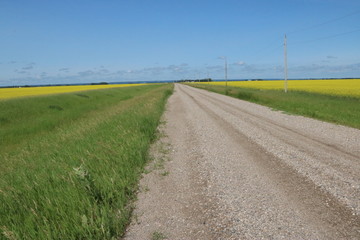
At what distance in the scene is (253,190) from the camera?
4750mm

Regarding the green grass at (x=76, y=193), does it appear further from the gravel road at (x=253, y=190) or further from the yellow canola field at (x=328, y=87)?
the yellow canola field at (x=328, y=87)

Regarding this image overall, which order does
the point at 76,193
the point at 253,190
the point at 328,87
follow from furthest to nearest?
the point at 328,87 → the point at 253,190 → the point at 76,193

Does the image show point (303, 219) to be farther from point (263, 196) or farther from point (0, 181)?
point (0, 181)

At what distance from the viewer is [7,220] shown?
3650 millimetres

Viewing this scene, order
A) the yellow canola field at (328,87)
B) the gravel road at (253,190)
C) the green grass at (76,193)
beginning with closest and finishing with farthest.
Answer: the green grass at (76,193)
the gravel road at (253,190)
the yellow canola field at (328,87)

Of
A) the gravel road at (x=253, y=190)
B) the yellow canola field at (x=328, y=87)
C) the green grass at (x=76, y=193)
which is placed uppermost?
the yellow canola field at (x=328, y=87)

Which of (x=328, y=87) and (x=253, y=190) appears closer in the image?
(x=253, y=190)

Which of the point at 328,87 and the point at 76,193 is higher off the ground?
the point at 328,87

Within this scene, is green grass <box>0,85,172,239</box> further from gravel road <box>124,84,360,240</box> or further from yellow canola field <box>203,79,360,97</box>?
yellow canola field <box>203,79,360,97</box>

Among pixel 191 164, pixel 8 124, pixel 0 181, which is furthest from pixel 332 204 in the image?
pixel 8 124

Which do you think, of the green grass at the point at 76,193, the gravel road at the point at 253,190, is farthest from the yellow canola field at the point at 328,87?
the green grass at the point at 76,193

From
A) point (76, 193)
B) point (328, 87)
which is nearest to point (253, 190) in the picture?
point (76, 193)

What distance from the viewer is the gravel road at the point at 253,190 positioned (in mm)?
3482

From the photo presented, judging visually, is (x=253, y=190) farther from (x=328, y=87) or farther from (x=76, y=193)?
(x=328, y=87)
